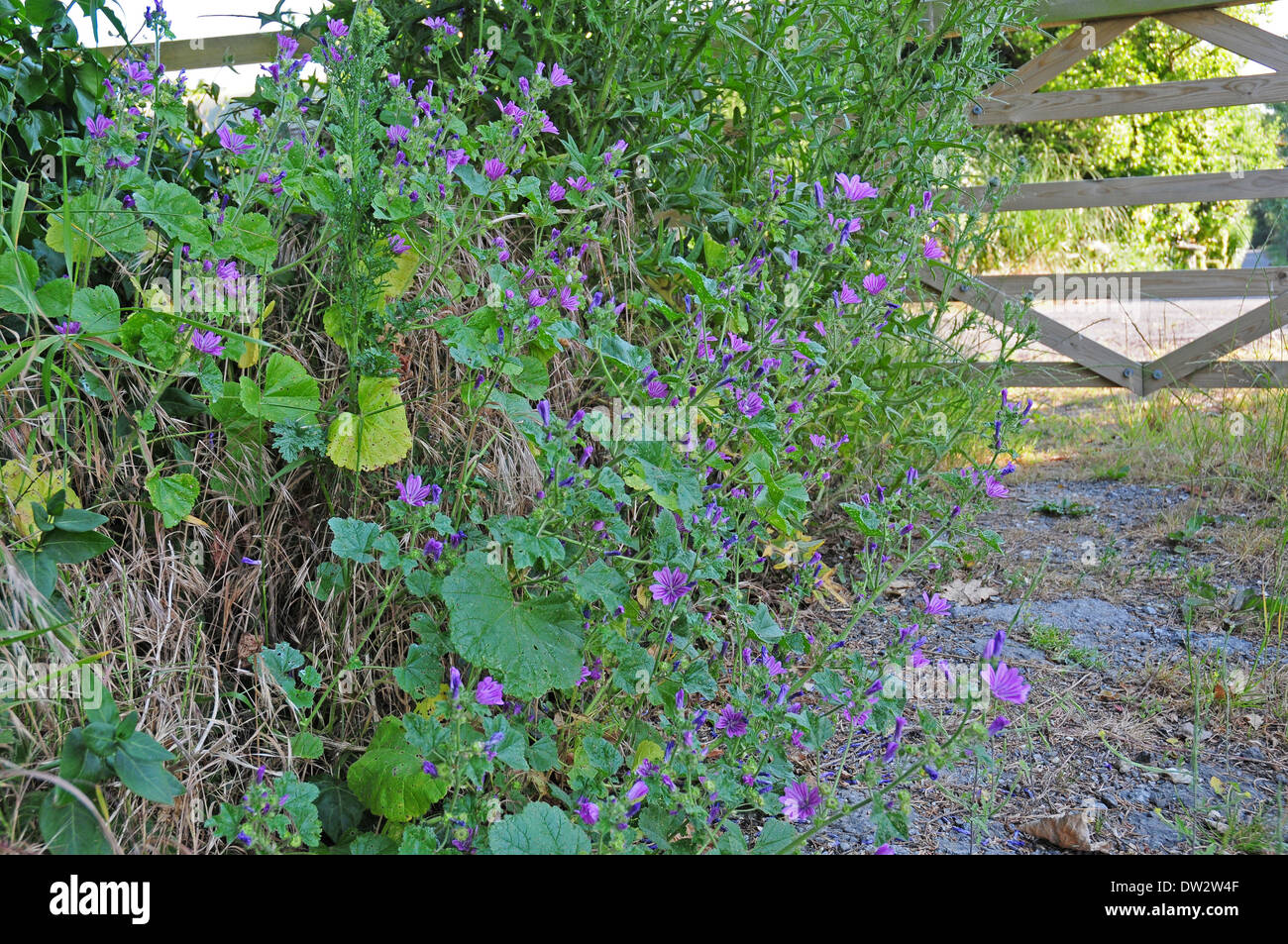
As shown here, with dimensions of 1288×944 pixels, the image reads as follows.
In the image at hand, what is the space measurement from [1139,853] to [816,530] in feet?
4.30

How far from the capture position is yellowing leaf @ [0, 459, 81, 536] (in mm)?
1290

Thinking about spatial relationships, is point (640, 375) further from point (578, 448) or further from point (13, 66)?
point (13, 66)

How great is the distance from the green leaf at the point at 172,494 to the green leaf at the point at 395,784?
439 millimetres

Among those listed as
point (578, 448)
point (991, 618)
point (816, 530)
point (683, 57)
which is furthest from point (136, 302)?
point (991, 618)

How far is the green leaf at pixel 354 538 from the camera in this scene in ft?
4.12

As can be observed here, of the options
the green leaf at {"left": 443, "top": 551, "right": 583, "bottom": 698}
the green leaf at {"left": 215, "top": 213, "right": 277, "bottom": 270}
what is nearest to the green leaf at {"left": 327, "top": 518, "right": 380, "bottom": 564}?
the green leaf at {"left": 443, "top": 551, "right": 583, "bottom": 698}

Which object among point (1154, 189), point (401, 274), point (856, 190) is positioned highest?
point (1154, 189)

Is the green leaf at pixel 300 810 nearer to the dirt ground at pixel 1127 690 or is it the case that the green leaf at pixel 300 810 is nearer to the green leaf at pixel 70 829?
the green leaf at pixel 70 829

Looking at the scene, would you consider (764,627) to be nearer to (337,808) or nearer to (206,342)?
(337,808)

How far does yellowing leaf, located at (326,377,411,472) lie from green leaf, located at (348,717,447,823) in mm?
413

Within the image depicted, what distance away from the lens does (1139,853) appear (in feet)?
4.83

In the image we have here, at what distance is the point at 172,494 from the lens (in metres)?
1.35

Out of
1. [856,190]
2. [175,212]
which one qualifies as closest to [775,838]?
[856,190]

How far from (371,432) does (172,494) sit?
0.30 meters
